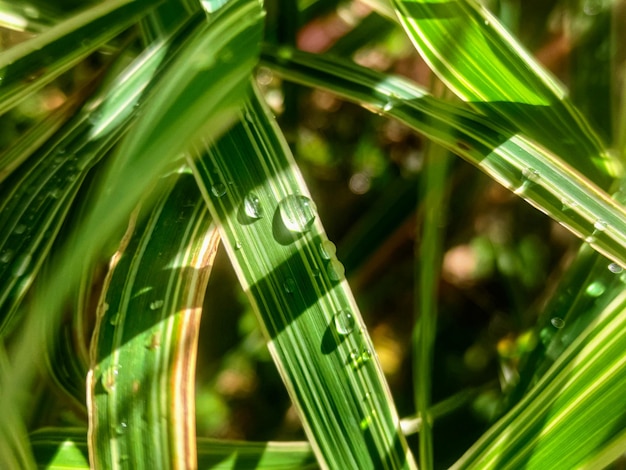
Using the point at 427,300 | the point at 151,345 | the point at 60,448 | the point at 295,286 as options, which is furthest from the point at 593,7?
the point at 60,448

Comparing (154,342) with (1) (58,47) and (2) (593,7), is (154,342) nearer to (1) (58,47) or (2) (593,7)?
(1) (58,47)

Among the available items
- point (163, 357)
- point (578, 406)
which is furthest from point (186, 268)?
point (578, 406)

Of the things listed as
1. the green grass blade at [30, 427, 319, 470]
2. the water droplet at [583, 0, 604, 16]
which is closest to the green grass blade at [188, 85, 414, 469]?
the green grass blade at [30, 427, 319, 470]

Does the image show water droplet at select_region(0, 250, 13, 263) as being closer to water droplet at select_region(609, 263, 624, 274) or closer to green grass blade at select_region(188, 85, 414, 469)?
green grass blade at select_region(188, 85, 414, 469)

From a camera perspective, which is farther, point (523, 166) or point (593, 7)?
point (593, 7)

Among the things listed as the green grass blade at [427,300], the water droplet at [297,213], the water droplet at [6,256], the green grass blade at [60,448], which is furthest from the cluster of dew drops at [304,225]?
the green grass blade at [60,448]
